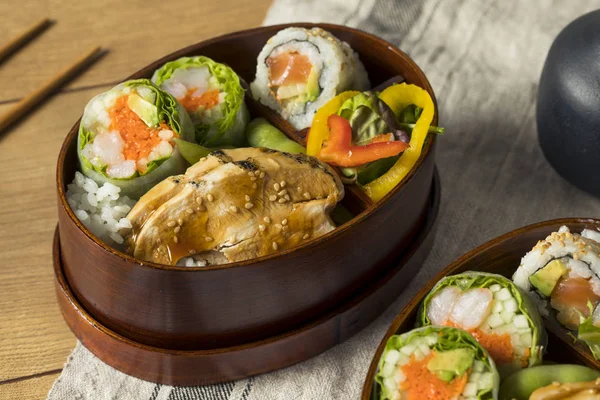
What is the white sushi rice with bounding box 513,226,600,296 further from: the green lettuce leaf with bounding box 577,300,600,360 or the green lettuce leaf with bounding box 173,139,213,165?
the green lettuce leaf with bounding box 173,139,213,165

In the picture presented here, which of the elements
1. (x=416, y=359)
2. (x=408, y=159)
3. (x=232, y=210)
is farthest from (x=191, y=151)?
(x=416, y=359)

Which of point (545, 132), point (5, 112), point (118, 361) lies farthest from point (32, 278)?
point (545, 132)

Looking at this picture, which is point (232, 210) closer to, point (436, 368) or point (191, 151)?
point (191, 151)

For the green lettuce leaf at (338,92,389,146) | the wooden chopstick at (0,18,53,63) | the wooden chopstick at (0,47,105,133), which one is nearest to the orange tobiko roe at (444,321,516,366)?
the green lettuce leaf at (338,92,389,146)

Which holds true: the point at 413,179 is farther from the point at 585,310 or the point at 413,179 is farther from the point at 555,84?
the point at 555,84

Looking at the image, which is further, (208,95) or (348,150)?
(208,95)

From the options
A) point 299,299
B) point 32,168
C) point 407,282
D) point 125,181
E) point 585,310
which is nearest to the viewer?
point 585,310

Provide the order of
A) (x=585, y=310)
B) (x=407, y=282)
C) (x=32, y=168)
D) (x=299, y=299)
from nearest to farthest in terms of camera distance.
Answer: (x=585, y=310) < (x=299, y=299) < (x=407, y=282) < (x=32, y=168)

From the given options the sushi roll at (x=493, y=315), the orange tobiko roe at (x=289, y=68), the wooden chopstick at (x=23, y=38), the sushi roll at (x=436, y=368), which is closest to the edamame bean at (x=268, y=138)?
the orange tobiko roe at (x=289, y=68)
